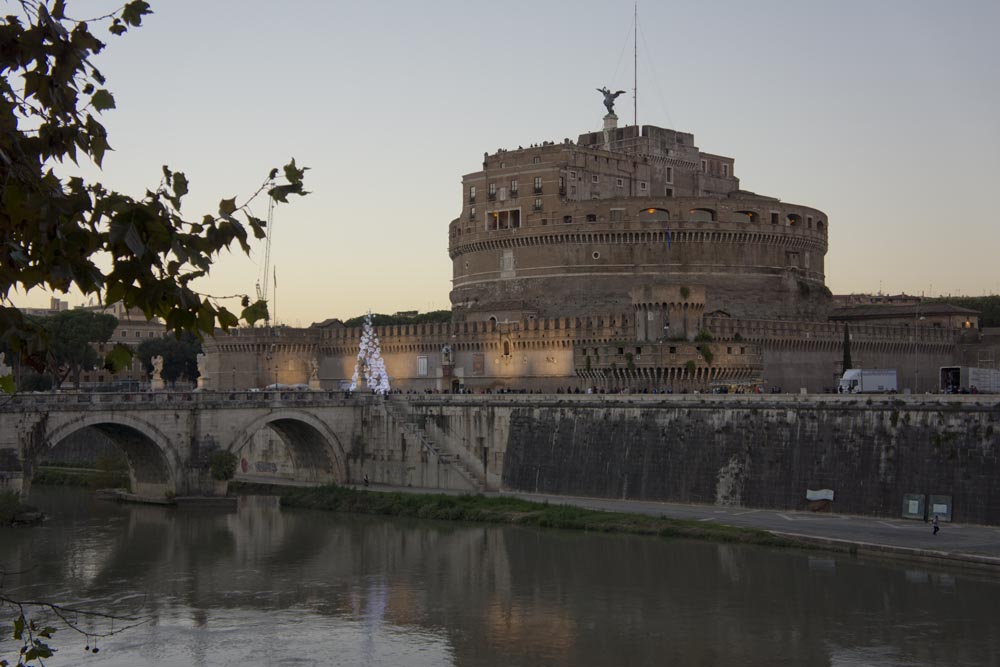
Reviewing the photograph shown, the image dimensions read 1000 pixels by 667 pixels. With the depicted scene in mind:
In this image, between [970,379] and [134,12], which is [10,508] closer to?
[134,12]

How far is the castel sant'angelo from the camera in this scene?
52.4 meters

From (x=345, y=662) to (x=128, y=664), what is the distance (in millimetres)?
3831

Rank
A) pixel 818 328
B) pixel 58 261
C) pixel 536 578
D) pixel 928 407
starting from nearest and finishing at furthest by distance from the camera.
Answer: pixel 58 261, pixel 536 578, pixel 928 407, pixel 818 328

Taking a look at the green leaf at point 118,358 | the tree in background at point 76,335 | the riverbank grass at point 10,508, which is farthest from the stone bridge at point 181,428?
the green leaf at point 118,358

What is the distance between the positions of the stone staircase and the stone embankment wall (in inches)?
13.5

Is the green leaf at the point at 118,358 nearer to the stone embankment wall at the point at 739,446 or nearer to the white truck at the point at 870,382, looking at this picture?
the stone embankment wall at the point at 739,446

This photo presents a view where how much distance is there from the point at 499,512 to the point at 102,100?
3363cm

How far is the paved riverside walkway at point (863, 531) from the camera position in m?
28.1

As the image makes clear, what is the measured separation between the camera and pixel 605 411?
43.0 m

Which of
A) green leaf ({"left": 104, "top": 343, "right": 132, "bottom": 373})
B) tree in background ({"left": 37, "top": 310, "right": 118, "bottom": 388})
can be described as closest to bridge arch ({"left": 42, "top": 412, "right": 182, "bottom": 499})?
tree in background ({"left": 37, "top": 310, "right": 118, "bottom": 388})

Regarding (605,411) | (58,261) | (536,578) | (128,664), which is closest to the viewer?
(58,261)

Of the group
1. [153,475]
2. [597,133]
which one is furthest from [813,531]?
[597,133]

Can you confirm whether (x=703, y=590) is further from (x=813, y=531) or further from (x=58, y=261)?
(x=58, y=261)

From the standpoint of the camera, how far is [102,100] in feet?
20.3
